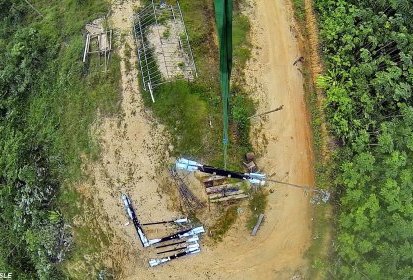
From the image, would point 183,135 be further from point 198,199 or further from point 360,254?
point 360,254

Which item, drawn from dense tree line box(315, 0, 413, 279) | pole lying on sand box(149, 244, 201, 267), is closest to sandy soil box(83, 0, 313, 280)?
pole lying on sand box(149, 244, 201, 267)

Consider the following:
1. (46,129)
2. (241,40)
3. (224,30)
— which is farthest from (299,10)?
(46,129)

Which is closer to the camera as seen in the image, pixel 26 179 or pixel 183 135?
pixel 183 135

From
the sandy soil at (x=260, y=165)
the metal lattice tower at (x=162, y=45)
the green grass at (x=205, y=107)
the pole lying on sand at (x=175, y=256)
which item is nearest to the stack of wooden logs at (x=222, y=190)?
the green grass at (x=205, y=107)

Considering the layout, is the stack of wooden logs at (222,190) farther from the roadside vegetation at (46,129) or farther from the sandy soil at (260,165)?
the roadside vegetation at (46,129)

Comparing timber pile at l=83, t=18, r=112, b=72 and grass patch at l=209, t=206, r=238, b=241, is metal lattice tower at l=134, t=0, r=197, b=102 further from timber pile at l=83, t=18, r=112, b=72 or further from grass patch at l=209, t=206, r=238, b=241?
grass patch at l=209, t=206, r=238, b=241

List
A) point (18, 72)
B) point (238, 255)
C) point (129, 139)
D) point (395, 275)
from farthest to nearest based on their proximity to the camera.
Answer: point (18, 72)
point (129, 139)
point (238, 255)
point (395, 275)

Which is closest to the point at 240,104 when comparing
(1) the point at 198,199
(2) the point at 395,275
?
(1) the point at 198,199
